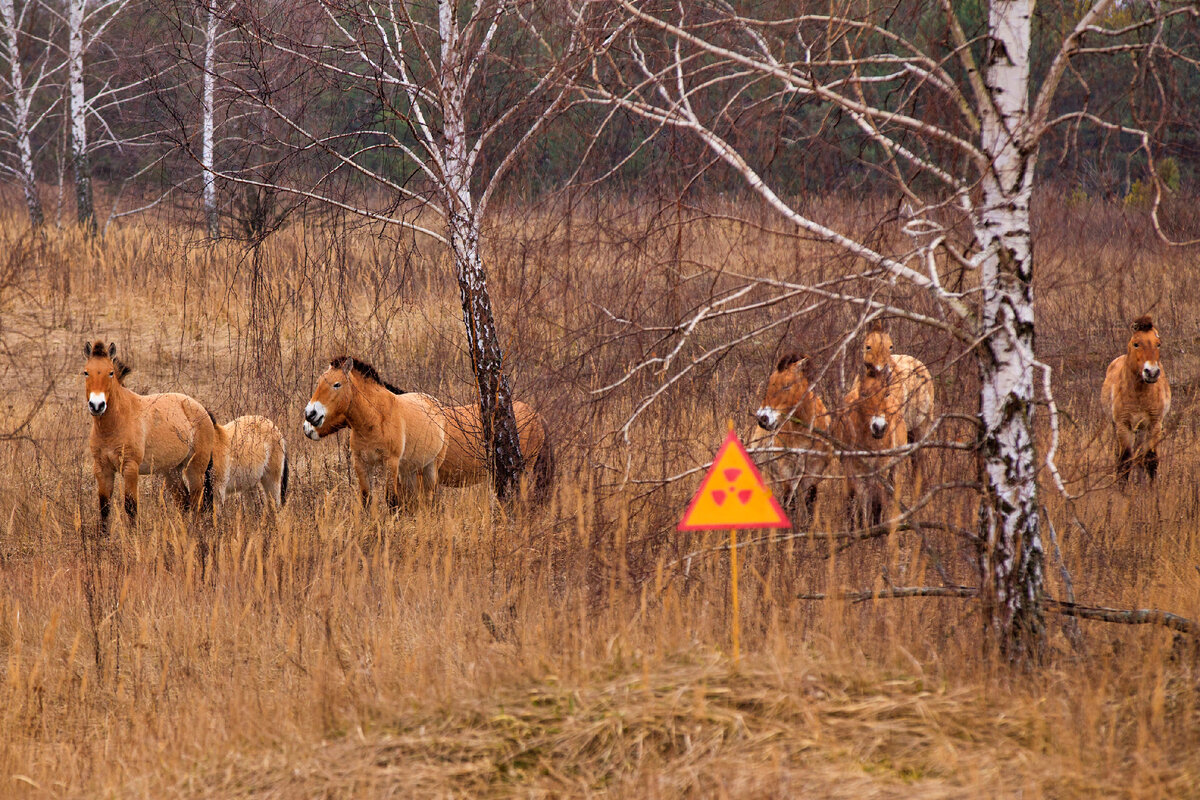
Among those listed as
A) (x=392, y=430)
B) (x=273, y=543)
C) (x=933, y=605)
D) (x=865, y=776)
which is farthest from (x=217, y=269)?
(x=865, y=776)

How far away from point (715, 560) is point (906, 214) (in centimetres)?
286

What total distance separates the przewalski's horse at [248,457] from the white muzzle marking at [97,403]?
148 cm

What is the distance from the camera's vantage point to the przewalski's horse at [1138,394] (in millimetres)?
9664

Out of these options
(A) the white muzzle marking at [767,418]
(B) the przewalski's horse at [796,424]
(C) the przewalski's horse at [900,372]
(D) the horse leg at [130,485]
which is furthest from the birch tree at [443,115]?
(D) the horse leg at [130,485]

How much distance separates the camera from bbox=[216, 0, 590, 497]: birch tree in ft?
24.9

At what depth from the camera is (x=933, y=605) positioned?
6398mm

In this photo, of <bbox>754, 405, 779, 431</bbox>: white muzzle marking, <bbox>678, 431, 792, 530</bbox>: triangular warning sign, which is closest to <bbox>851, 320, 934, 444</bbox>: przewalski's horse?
<bbox>754, 405, 779, 431</bbox>: white muzzle marking

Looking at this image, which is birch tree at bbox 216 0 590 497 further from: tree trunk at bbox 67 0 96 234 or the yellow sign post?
tree trunk at bbox 67 0 96 234

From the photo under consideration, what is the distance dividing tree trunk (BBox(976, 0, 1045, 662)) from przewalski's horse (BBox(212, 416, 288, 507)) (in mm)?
7248

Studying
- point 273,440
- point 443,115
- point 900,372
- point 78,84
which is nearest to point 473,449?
point 273,440

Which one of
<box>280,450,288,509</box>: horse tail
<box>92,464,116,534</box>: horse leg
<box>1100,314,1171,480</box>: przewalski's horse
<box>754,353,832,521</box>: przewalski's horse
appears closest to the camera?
<box>754,353,832,521</box>: przewalski's horse

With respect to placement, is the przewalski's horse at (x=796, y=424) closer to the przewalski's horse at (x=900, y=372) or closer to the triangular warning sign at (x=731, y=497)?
the triangular warning sign at (x=731, y=497)

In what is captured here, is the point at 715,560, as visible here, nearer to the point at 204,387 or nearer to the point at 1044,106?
the point at 1044,106

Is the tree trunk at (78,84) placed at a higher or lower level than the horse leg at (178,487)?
higher
